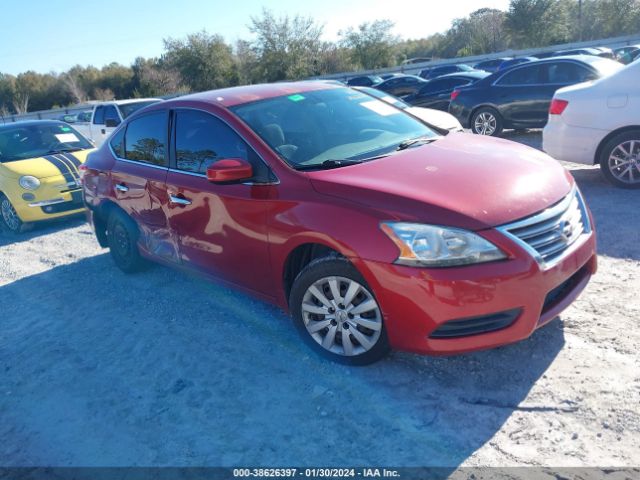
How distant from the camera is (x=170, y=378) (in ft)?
11.4

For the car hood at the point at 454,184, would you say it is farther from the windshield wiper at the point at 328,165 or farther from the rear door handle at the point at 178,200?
the rear door handle at the point at 178,200

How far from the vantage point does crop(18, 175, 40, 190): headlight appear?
754cm

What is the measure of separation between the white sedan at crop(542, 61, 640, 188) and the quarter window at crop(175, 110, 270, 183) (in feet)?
14.5

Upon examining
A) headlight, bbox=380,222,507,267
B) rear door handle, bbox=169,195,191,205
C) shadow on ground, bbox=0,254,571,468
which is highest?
rear door handle, bbox=169,195,191,205

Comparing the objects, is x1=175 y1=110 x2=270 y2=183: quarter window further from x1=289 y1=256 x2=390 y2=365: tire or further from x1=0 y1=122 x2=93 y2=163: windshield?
x1=0 y1=122 x2=93 y2=163: windshield

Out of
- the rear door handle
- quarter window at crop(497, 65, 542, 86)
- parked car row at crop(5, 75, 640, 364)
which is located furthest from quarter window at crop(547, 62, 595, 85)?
the rear door handle

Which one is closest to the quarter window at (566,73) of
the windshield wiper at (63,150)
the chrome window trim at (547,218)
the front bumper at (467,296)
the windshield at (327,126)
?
the windshield at (327,126)

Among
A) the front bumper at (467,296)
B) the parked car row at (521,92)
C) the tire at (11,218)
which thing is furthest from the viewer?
the parked car row at (521,92)

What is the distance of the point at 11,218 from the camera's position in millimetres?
7848

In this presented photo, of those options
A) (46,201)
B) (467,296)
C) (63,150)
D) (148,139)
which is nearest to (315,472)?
(467,296)

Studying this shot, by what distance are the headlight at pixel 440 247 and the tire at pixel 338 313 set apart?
362 millimetres

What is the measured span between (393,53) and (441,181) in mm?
52394

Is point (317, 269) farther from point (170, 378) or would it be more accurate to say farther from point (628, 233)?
point (628, 233)

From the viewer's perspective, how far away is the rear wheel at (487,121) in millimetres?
10467
